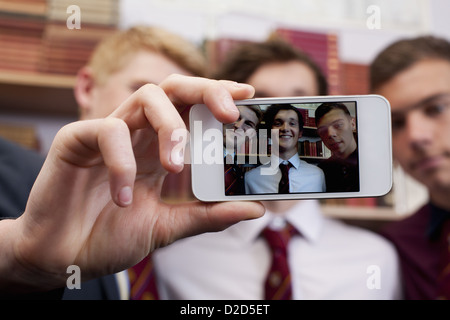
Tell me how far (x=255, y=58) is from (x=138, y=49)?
14.8 inches

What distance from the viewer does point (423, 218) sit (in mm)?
1245

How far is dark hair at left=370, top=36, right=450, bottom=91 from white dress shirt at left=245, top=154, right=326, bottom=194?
84 cm

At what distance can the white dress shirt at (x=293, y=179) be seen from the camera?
55 centimetres

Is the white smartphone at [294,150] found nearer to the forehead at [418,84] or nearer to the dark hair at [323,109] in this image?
the dark hair at [323,109]

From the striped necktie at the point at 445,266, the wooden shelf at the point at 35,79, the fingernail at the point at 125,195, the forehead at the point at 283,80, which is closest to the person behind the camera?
the fingernail at the point at 125,195

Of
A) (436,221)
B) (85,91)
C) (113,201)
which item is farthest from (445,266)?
(85,91)

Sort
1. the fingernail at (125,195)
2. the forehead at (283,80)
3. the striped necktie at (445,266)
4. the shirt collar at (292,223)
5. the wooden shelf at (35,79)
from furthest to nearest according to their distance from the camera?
the wooden shelf at (35,79), the forehead at (283,80), the shirt collar at (292,223), the striped necktie at (445,266), the fingernail at (125,195)

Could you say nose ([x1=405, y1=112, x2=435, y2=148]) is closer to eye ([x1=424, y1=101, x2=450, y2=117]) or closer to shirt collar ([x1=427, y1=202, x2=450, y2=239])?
eye ([x1=424, y1=101, x2=450, y2=117])

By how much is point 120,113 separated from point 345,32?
1.56 metres

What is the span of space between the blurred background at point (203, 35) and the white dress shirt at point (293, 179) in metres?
0.93

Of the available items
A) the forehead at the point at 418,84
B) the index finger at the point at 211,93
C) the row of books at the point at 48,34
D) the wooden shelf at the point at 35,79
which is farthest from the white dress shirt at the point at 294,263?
the row of books at the point at 48,34

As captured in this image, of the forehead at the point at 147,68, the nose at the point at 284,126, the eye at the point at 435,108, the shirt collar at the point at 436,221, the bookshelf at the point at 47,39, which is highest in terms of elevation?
the bookshelf at the point at 47,39

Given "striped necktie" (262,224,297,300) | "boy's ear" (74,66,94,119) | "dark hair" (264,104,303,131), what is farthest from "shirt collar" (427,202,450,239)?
"boy's ear" (74,66,94,119)

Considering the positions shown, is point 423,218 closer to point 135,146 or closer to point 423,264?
point 423,264
